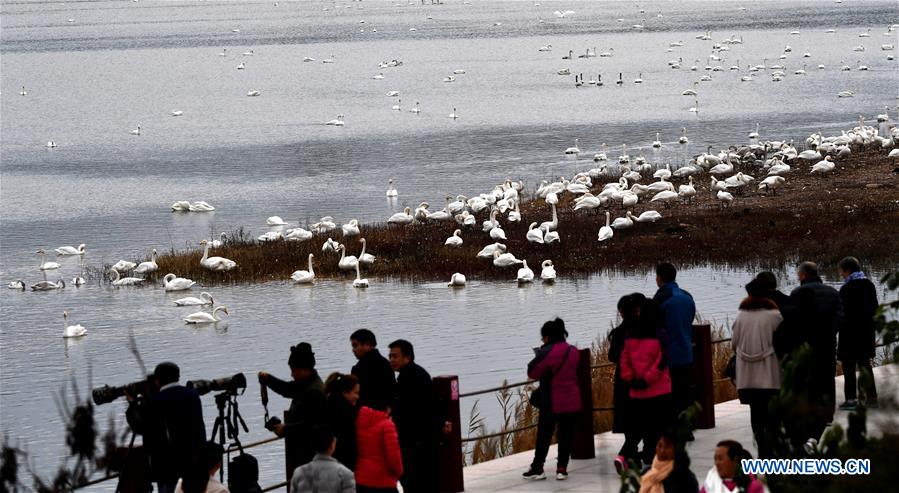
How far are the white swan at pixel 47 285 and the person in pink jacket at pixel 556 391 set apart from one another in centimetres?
2550

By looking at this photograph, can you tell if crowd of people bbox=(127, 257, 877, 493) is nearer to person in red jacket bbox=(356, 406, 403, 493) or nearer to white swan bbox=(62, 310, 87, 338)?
person in red jacket bbox=(356, 406, 403, 493)

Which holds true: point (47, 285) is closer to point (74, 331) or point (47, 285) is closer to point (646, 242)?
point (74, 331)

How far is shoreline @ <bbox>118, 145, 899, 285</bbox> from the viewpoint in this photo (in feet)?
105

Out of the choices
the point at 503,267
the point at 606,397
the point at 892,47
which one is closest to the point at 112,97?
the point at 892,47

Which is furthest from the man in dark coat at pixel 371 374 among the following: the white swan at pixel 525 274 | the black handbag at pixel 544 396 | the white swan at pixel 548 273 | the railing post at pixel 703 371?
the white swan at pixel 548 273

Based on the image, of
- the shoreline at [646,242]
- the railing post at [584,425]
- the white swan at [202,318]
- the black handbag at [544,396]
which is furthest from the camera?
the shoreline at [646,242]

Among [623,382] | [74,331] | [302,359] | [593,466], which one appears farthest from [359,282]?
[302,359]

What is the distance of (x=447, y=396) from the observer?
11656 millimetres

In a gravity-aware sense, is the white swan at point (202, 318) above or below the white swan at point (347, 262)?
below

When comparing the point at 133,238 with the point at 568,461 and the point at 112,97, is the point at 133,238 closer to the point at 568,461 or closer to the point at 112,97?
the point at 568,461

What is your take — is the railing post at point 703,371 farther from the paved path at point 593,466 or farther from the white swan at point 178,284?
the white swan at point 178,284

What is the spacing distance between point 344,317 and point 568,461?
1841 cm

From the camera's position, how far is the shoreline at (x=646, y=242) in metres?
31.9

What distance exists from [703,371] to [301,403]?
4.77 m
